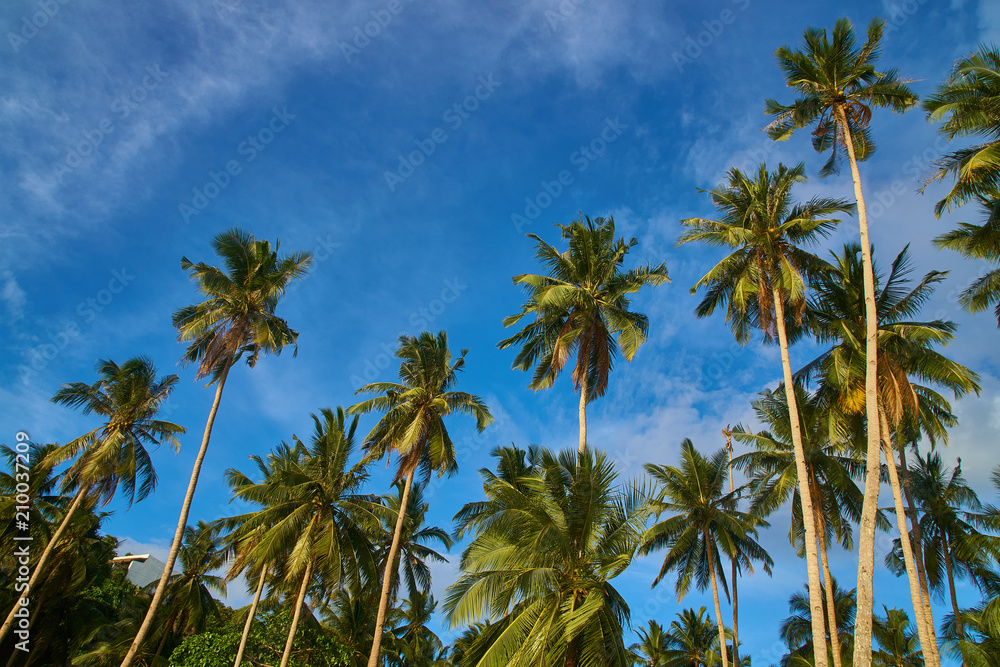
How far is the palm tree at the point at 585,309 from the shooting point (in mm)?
19422

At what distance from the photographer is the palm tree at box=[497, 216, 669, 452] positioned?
19422mm

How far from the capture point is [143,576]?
1741 inches

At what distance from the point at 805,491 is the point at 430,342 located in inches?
578

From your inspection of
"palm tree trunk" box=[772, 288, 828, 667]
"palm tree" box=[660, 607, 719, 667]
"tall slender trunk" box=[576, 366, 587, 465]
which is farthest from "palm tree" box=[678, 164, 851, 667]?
"palm tree" box=[660, 607, 719, 667]

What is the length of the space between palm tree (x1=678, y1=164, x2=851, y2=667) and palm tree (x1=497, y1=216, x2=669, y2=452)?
219 centimetres

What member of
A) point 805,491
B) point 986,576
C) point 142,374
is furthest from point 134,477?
point 986,576

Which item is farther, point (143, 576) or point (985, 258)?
point (143, 576)

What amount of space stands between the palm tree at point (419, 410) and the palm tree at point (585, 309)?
127 inches

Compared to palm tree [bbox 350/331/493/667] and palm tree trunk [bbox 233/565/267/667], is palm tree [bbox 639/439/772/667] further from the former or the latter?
palm tree trunk [bbox 233/565/267/667]

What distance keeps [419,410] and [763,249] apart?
1370cm

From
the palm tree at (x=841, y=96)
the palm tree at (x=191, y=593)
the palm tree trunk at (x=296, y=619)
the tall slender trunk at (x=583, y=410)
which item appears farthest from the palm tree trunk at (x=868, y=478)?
the palm tree at (x=191, y=593)

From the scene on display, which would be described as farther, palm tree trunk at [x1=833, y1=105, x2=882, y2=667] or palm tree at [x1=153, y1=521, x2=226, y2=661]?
palm tree at [x1=153, y1=521, x2=226, y2=661]

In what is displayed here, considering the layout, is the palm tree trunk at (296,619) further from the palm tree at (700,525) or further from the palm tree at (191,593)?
the palm tree at (700,525)

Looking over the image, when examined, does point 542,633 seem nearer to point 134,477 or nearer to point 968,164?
point 968,164
